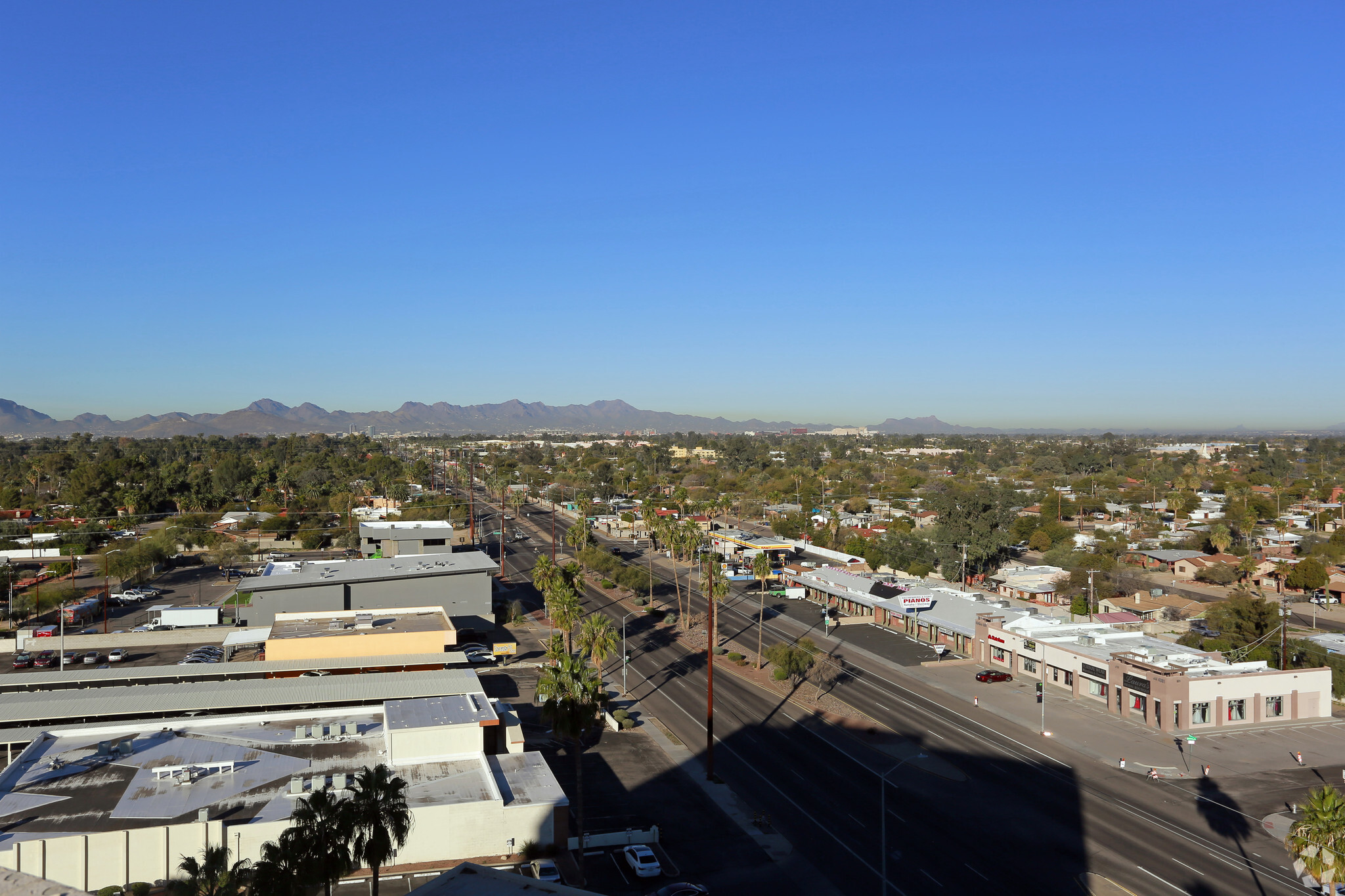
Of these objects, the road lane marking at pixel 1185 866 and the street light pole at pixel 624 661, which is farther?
the street light pole at pixel 624 661

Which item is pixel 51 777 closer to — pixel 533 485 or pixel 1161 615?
pixel 1161 615

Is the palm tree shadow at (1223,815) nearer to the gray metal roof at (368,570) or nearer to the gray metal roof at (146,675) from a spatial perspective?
the gray metal roof at (146,675)

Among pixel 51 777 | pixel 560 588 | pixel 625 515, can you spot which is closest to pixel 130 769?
pixel 51 777

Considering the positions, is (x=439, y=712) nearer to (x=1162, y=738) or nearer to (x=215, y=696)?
(x=215, y=696)

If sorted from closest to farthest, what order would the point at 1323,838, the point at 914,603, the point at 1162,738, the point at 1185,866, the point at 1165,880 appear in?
the point at 1323,838, the point at 1165,880, the point at 1185,866, the point at 1162,738, the point at 914,603

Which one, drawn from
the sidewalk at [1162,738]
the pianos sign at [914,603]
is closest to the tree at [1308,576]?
the sidewalk at [1162,738]

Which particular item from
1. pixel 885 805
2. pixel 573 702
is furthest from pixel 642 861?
pixel 885 805
